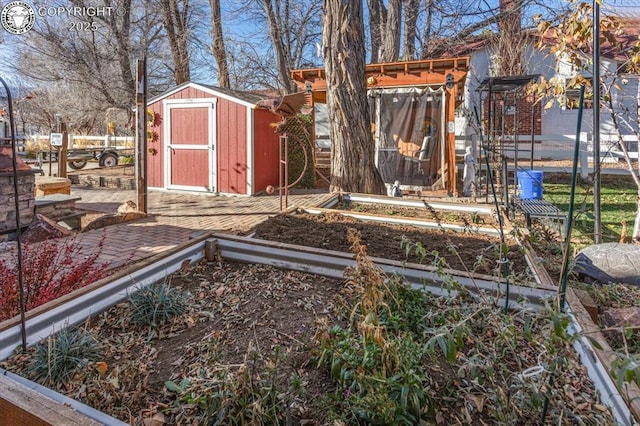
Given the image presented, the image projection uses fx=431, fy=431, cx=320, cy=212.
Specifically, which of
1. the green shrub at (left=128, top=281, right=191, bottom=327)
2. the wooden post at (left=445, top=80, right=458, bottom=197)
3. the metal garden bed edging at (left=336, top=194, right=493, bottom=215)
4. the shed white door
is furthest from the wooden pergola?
the green shrub at (left=128, top=281, right=191, bottom=327)

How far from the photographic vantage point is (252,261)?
8.30 ft

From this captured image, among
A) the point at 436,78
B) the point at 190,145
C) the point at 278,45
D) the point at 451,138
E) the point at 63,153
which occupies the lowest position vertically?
the point at 63,153

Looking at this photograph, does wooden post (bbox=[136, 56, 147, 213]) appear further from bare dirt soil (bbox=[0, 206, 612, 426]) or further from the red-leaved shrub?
bare dirt soil (bbox=[0, 206, 612, 426])

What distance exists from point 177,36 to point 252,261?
13659 mm

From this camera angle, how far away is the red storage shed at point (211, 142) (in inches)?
326

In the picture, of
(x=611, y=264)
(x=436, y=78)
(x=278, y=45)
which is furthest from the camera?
(x=278, y=45)

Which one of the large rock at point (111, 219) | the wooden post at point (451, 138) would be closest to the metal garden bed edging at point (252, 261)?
the large rock at point (111, 219)

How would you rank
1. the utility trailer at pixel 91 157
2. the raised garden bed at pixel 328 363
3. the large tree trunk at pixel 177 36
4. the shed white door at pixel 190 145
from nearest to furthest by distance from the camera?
the raised garden bed at pixel 328 363, the shed white door at pixel 190 145, the utility trailer at pixel 91 157, the large tree trunk at pixel 177 36

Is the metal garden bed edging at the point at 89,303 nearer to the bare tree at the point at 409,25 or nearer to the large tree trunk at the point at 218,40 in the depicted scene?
the bare tree at the point at 409,25

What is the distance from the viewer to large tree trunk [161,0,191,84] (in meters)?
13.6

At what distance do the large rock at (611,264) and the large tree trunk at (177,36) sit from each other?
12.9 m

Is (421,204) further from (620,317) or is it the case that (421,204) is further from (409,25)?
(409,25)

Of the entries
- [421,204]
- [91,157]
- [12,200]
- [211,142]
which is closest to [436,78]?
[421,204]

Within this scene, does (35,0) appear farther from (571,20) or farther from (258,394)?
(258,394)
